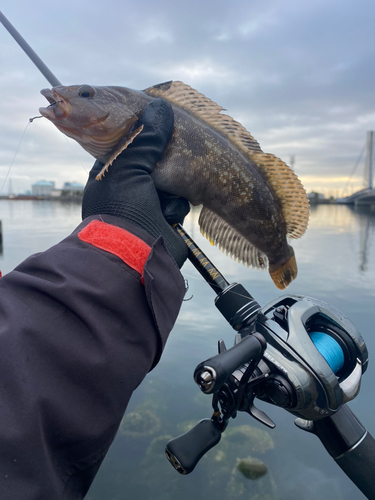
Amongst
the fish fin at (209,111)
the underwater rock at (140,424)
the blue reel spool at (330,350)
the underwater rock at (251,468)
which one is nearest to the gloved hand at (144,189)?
the fish fin at (209,111)

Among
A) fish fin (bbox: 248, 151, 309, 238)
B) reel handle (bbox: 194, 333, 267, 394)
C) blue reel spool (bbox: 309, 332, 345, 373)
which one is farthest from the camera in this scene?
fish fin (bbox: 248, 151, 309, 238)

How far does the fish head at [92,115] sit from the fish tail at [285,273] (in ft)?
4.76

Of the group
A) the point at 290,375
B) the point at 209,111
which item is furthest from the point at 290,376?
the point at 209,111

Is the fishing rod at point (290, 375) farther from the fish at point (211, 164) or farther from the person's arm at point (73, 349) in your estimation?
the fish at point (211, 164)

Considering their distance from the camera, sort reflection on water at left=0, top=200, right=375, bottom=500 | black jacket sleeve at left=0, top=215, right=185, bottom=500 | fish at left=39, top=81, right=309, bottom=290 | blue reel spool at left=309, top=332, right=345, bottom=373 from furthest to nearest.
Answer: reflection on water at left=0, top=200, right=375, bottom=500 < fish at left=39, top=81, right=309, bottom=290 < blue reel spool at left=309, top=332, right=345, bottom=373 < black jacket sleeve at left=0, top=215, right=185, bottom=500

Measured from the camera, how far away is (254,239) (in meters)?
2.42

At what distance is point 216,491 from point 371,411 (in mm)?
2239

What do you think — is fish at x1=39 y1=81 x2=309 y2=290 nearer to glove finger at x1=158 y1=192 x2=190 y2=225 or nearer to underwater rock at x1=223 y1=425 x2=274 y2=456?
glove finger at x1=158 y1=192 x2=190 y2=225

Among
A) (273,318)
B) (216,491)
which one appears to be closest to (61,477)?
(273,318)

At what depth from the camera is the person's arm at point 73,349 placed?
0.98m

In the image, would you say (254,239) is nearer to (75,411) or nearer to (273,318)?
(273,318)

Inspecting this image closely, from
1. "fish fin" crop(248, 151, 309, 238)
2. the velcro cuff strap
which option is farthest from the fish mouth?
"fish fin" crop(248, 151, 309, 238)

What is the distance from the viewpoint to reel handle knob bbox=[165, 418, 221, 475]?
1.36 metres

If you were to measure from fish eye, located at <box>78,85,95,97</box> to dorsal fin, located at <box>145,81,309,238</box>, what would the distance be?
14.6 inches
